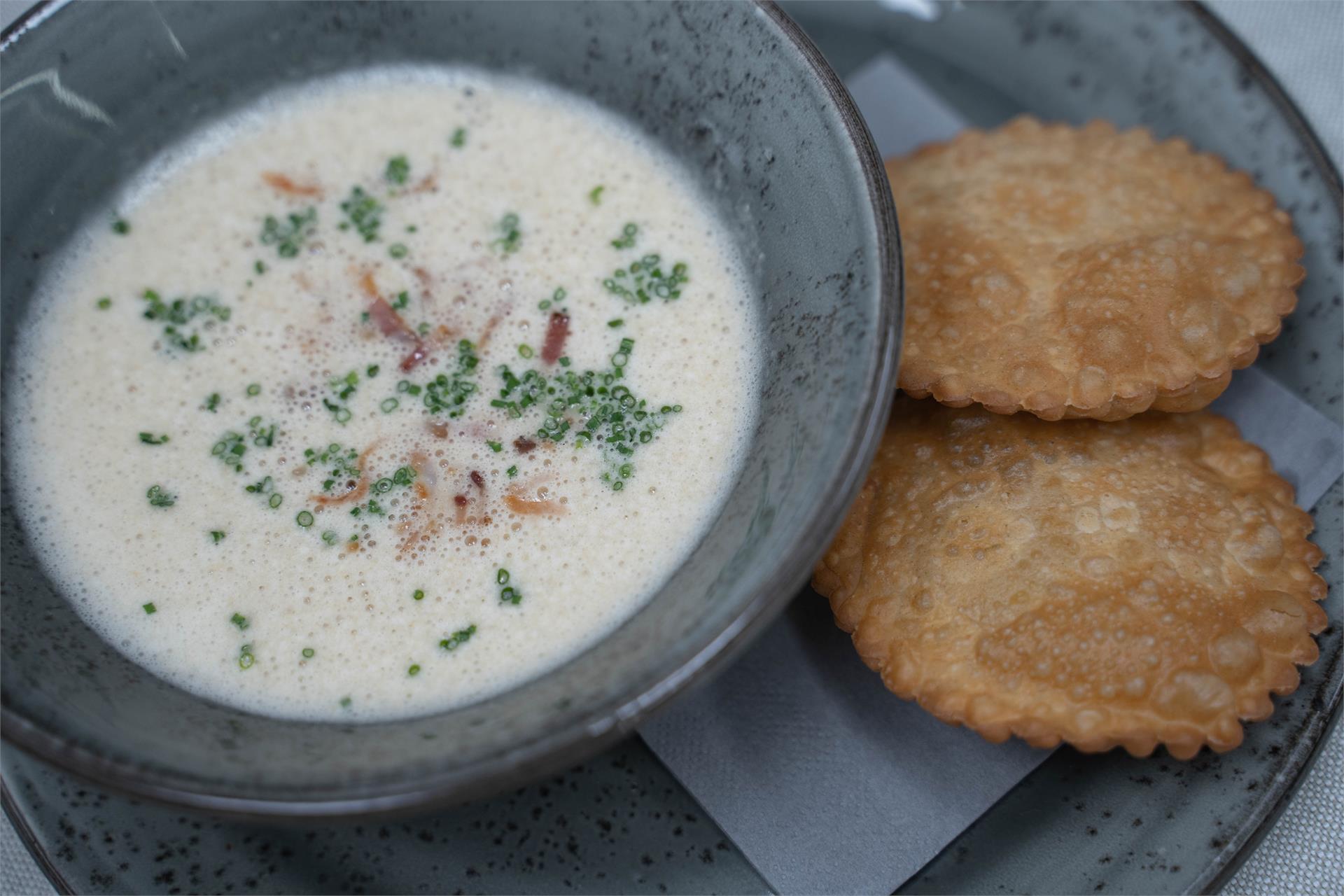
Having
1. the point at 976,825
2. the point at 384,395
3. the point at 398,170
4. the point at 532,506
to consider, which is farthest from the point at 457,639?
the point at 398,170

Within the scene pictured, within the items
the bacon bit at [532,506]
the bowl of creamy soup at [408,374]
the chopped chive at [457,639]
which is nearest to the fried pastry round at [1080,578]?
the bowl of creamy soup at [408,374]

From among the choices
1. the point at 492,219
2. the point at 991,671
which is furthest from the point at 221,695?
the point at 991,671

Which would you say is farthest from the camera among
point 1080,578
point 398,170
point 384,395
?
point 398,170

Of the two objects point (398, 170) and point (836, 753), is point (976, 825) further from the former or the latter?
point (398, 170)

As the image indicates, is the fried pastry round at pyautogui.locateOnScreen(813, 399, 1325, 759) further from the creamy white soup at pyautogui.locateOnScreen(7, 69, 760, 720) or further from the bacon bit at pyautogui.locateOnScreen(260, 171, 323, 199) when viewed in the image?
the bacon bit at pyautogui.locateOnScreen(260, 171, 323, 199)

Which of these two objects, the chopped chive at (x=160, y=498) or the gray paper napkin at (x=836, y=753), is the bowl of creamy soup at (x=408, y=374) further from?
the gray paper napkin at (x=836, y=753)

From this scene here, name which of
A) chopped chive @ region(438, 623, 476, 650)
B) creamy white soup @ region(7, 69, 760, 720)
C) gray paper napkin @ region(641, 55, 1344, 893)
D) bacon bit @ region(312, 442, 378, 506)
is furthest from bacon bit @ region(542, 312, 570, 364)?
gray paper napkin @ region(641, 55, 1344, 893)
